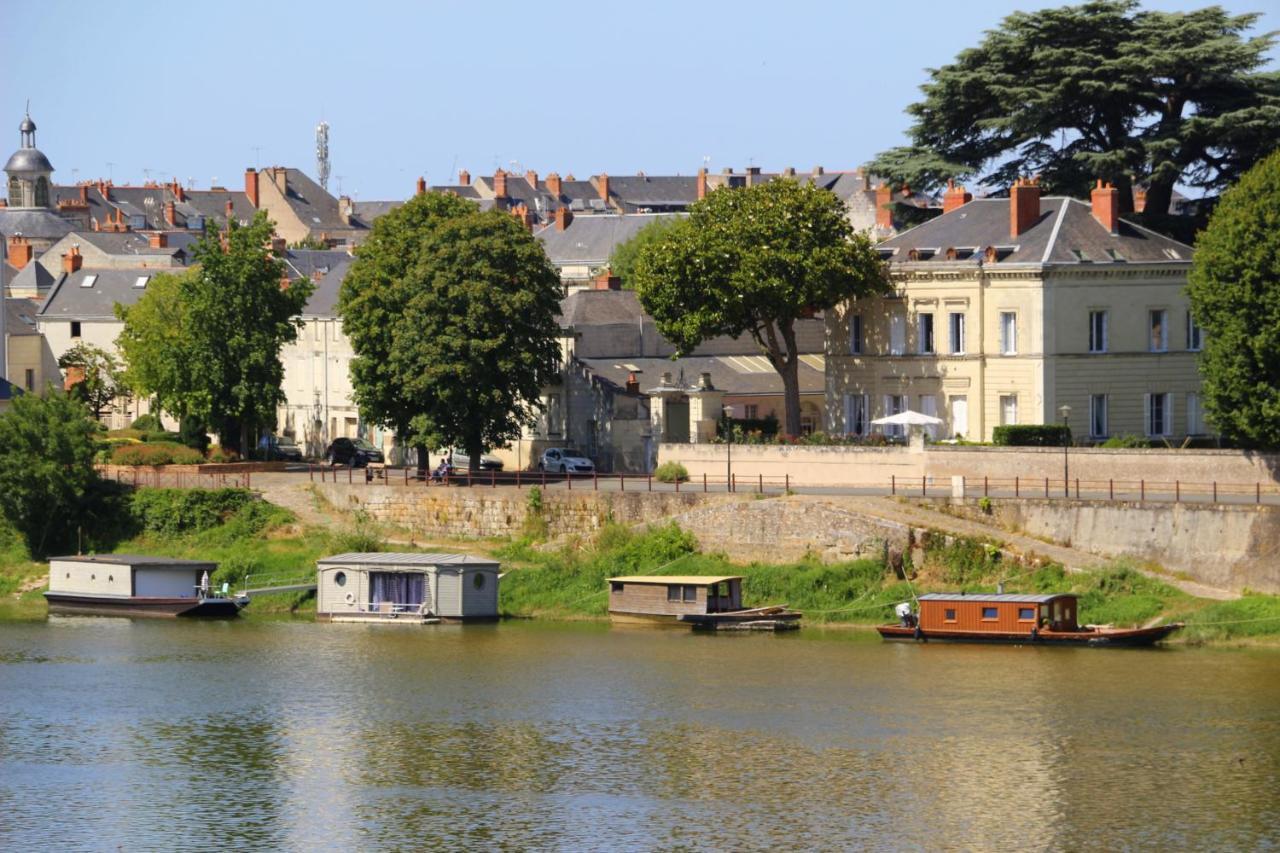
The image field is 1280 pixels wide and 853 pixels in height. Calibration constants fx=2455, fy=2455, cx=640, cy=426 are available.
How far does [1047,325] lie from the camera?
75.4 meters

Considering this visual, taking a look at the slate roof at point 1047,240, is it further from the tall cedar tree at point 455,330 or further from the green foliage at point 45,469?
the green foliage at point 45,469

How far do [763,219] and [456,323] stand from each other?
10308mm

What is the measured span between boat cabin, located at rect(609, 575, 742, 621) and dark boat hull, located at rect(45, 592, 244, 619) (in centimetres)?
1223

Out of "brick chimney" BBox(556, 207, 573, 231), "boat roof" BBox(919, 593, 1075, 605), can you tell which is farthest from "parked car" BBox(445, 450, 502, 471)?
"brick chimney" BBox(556, 207, 573, 231)

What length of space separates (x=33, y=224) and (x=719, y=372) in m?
84.5

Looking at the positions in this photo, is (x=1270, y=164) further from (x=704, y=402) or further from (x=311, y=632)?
A: (x=311, y=632)

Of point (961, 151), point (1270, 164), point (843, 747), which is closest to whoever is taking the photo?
point (843, 747)

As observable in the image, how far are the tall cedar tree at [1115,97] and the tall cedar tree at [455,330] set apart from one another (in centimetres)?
1565

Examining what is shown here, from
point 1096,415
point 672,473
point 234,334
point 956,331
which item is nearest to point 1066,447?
point 1096,415

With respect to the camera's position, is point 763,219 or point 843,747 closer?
point 843,747

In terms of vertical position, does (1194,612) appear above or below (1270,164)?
below

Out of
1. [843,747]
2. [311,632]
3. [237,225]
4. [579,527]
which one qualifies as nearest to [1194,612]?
[843,747]

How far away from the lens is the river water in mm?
45688

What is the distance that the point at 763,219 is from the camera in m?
77.8
